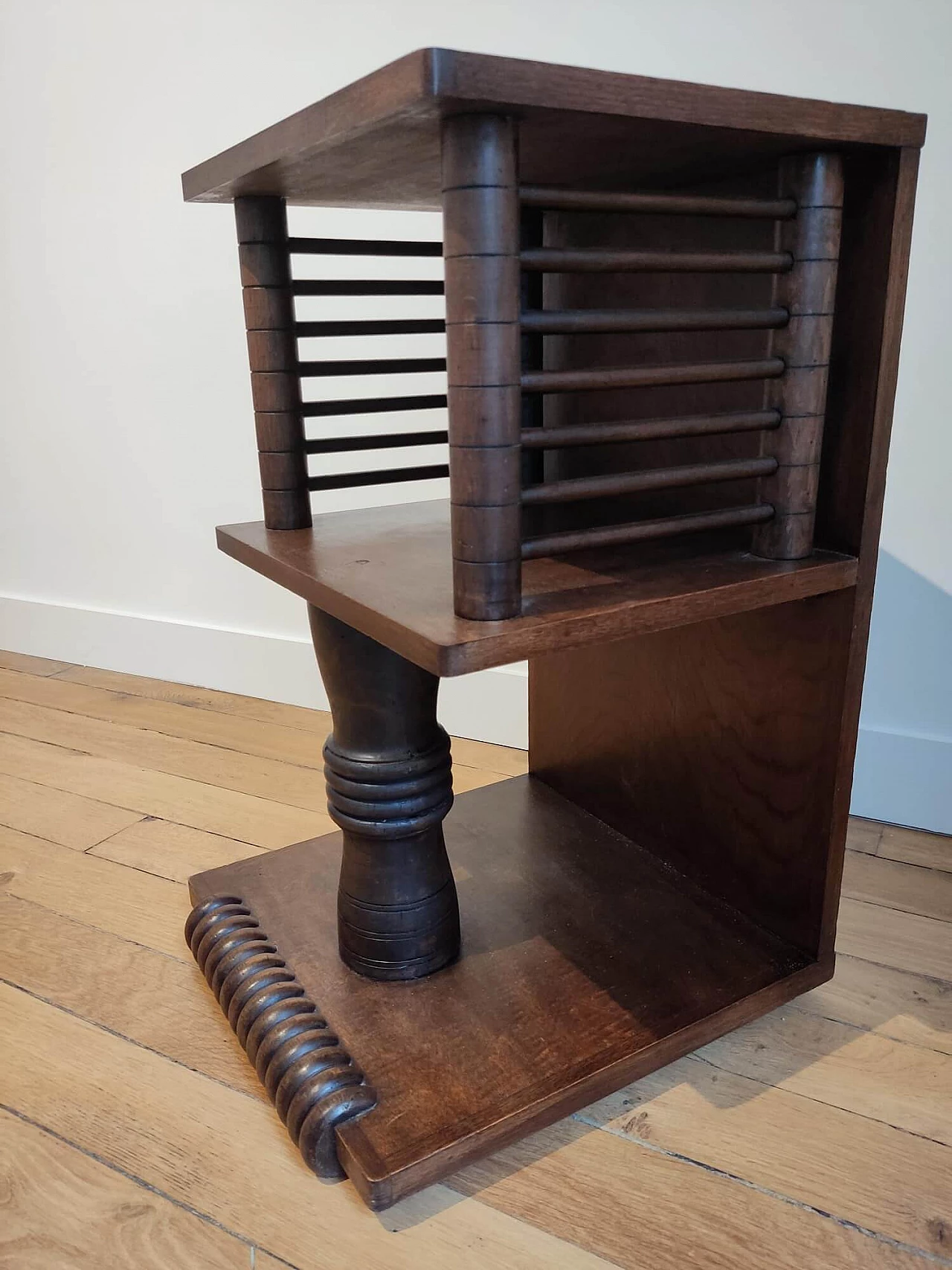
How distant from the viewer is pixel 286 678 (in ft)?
5.05

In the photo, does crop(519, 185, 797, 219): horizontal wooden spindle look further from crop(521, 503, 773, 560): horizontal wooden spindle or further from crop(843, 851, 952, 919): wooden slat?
crop(843, 851, 952, 919): wooden slat

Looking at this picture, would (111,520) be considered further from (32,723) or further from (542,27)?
(542,27)

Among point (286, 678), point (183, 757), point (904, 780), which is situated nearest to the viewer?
point (904, 780)

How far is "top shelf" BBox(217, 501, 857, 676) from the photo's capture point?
1.86 ft

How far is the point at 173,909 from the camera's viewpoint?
0.99 meters

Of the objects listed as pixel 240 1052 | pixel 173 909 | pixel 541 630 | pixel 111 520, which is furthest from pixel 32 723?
pixel 541 630

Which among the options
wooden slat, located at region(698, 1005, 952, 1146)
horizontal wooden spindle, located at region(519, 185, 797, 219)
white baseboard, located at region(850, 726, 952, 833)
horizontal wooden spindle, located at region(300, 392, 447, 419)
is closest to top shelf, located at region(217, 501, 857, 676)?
horizontal wooden spindle, located at region(300, 392, 447, 419)

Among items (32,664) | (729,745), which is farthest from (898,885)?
(32,664)

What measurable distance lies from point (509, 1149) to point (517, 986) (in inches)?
5.0

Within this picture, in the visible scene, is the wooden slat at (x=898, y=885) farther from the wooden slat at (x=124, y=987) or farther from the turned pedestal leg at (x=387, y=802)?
the wooden slat at (x=124, y=987)

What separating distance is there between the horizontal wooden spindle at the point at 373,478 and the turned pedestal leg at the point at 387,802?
0.49 feet

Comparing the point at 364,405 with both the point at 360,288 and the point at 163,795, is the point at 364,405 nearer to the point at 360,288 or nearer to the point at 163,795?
the point at 360,288

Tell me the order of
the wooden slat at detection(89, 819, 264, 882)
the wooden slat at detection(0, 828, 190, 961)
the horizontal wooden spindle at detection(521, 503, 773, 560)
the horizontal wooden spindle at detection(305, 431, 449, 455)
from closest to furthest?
the horizontal wooden spindle at detection(521, 503, 773, 560) → the horizontal wooden spindle at detection(305, 431, 449, 455) → the wooden slat at detection(0, 828, 190, 961) → the wooden slat at detection(89, 819, 264, 882)

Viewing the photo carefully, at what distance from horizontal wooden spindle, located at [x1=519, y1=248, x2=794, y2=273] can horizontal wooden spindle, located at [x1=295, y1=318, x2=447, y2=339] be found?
226 mm
